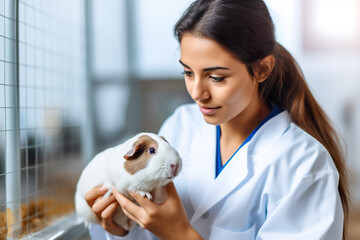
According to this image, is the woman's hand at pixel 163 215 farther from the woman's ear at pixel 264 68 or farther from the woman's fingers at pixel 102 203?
the woman's ear at pixel 264 68

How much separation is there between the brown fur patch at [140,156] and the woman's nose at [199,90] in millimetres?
161

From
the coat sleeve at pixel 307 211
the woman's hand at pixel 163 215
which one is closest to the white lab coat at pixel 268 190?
the coat sleeve at pixel 307 211

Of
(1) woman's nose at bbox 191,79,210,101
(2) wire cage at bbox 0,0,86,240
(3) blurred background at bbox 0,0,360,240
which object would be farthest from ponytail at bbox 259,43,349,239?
(2) wire cage at bbox 0,0,86,240

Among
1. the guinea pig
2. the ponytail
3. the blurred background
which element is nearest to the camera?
the guinea pig

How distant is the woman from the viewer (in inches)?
32.4

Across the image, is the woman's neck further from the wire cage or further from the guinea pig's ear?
the wire cage

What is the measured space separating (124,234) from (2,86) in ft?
1.78

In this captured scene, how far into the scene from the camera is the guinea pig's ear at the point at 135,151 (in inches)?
29.8

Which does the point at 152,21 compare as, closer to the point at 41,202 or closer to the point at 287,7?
the point at 287,7

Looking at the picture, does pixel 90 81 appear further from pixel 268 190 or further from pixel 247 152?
pixel 268 190

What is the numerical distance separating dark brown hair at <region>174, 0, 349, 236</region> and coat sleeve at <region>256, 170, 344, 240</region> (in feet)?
0.62

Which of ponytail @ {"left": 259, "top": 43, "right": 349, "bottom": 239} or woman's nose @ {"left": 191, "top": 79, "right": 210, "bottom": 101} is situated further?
ponytail @ {"left": 259, "top": 43, "right": 349, "bottom": 239}

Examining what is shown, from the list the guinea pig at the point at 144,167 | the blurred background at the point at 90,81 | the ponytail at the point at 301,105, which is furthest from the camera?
the ponytail at the point at 301,105

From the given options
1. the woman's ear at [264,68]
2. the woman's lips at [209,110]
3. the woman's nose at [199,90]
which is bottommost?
the woman's lips at [209,110]
